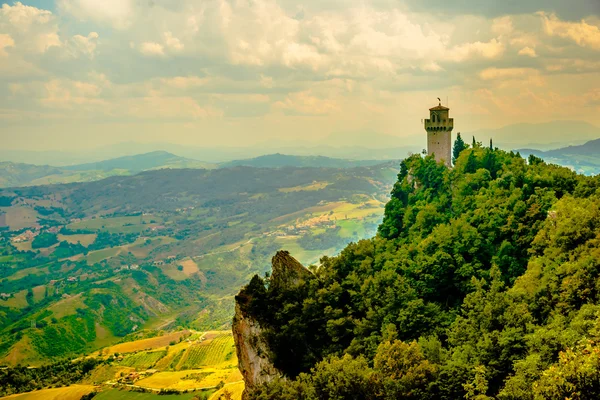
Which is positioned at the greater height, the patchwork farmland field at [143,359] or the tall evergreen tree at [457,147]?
the tall evergreen tree at [457,147]

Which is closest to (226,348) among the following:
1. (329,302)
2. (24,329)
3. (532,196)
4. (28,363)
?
(28,363)

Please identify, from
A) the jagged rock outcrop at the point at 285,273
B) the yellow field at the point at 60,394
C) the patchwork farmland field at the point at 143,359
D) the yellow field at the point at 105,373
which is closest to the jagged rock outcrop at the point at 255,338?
the jagged rock outcrop at the point at 285,273

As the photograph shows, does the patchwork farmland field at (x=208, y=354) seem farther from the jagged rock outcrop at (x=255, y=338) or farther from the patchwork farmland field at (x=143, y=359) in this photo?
the jagged rock outcrop at (x=255, y=338)

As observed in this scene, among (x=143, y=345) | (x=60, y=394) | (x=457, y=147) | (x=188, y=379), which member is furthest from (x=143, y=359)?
(x=457, y=147)

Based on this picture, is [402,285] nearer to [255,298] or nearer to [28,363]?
[255,298]

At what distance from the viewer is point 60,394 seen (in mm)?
115062

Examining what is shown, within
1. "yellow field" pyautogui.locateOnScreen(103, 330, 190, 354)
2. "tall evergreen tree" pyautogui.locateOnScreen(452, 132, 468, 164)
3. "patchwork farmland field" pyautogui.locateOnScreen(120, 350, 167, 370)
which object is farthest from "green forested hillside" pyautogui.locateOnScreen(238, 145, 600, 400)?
"yellow field" pyautogui.locateOnScreen(103, 330, 190, 354)

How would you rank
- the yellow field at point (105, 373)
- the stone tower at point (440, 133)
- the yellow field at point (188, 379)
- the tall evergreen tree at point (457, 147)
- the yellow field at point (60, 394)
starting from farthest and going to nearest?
the yellow field at point (105, 373) → the yellow field at point (60, 394) → the yellow field at point (188, 379) → the tall evergreen tree at point (457, 147) → the stone tower at point (440, 133)

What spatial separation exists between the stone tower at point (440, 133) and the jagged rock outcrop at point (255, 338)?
1064 inches

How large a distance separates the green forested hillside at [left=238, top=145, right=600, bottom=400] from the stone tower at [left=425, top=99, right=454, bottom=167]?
2408mm

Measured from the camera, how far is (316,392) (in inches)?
1503

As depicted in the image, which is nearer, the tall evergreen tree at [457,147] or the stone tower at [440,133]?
the stone tower at [440,133]

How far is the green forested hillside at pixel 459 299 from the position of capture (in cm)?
3347

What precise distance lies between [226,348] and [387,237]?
90230 mm
